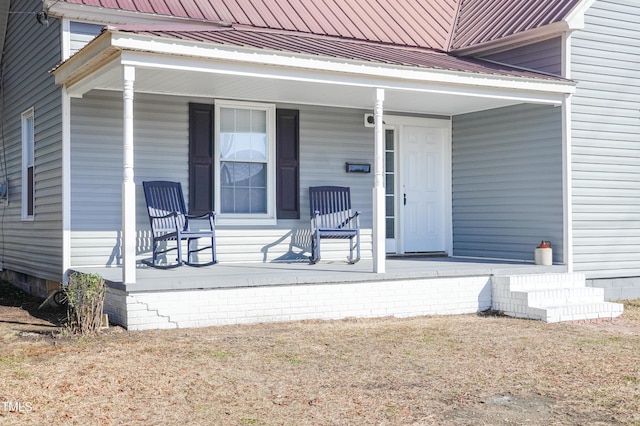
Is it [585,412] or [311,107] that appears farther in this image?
[311,107]

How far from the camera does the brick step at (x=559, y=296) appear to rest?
8.37 m

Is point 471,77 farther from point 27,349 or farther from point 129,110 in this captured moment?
point 27,349

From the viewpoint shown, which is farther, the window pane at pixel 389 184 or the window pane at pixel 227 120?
the window pane at pixel 389 184

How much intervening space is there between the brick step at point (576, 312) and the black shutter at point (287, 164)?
3.35m

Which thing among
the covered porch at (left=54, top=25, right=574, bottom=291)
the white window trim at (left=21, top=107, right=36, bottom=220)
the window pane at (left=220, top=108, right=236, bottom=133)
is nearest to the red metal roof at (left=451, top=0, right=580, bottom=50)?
the covered porch at (left=54, top=25, right=574, bottom=291)

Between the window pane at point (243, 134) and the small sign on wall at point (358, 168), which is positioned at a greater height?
the window pane at point (243, 134)

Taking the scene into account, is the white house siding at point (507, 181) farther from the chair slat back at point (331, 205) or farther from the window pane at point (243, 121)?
the window pane at point (243, 121)

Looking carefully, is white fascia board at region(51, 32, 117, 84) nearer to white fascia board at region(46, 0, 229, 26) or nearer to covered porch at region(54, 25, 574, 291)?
covered porch at region(54, 25, 574, 291)

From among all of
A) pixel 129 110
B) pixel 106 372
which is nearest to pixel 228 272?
pixel 129 110

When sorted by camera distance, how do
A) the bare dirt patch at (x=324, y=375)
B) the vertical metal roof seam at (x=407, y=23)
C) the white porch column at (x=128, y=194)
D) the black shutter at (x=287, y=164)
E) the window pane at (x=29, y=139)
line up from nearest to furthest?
the bare dirt patch at (x=324, y=375)
the white porch column at (x=128, y=194)
the black shutter at (x=287, y=164)
the window pane at (x=29, y=139)
the vertical metal roof seam at (x=407, y=23)

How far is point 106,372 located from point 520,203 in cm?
636

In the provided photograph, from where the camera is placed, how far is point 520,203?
32.9 feet

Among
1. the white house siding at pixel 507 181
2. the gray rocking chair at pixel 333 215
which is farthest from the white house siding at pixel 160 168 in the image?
the white house siding at pixel 507 181

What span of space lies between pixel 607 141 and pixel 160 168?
564cm
